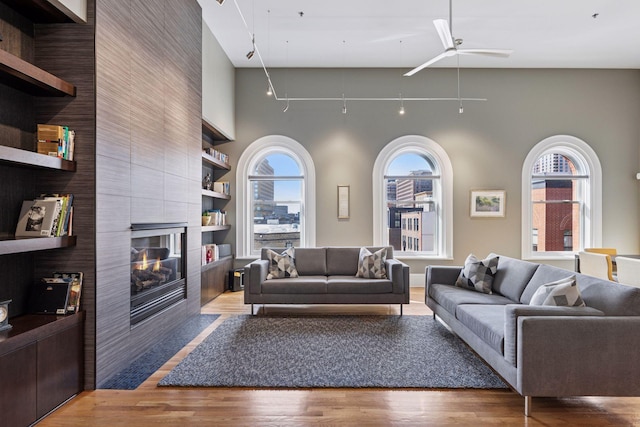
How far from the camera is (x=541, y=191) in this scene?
22.5 ft

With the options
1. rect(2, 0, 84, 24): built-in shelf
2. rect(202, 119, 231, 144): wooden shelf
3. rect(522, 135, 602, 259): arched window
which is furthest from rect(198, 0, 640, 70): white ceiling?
rect(2, 0, 84, 24): built-in shelf

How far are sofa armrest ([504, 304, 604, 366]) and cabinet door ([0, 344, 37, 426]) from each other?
9.68 feet

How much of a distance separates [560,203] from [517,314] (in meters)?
5.48

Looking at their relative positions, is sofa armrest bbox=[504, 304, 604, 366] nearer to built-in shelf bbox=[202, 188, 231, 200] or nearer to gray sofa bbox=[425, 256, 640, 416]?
gray sofa bbox=[425, 256, 640, 416]

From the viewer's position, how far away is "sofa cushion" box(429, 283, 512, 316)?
3.62 meters

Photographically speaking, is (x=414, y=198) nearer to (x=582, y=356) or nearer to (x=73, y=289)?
(x=582, y=356)

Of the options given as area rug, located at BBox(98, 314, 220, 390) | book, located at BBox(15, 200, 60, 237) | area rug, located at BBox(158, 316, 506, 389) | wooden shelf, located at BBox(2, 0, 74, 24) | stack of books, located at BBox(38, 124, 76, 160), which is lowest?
area rug, located at BBox(98, 314, 220, 390)

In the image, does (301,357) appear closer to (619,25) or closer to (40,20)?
(40,20)

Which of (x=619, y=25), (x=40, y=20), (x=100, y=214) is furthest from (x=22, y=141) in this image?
(x=619, y=25)

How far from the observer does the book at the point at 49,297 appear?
2.55m

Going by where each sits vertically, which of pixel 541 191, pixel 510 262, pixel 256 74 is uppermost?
pixel 256 74

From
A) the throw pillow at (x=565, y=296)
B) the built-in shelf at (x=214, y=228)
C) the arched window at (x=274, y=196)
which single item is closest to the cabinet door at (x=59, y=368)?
the built-in shelf at (x=214, y=228)

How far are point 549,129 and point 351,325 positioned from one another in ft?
17.2

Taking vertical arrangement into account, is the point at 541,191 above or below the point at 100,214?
above
